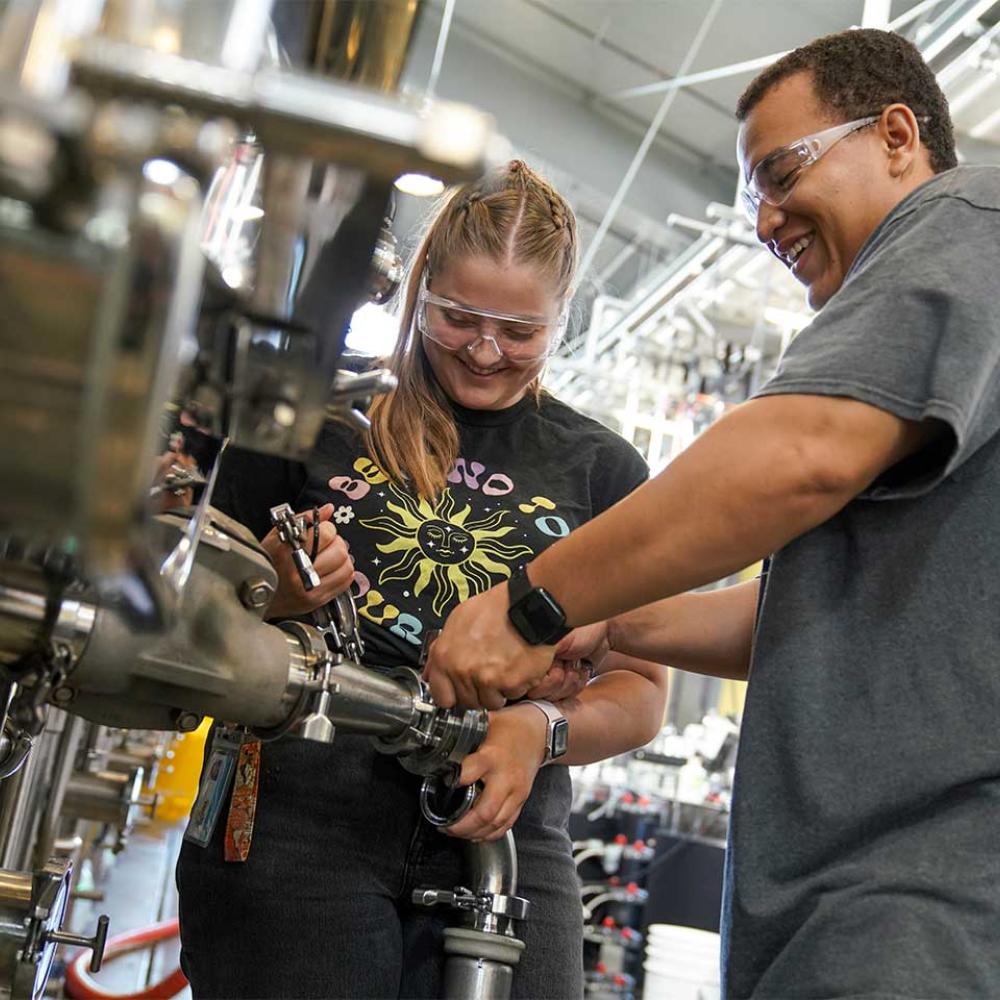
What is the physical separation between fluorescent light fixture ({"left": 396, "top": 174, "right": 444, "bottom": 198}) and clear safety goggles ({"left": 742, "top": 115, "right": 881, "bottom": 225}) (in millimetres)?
859

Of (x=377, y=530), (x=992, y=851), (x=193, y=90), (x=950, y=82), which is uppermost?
(x=950, y=82)

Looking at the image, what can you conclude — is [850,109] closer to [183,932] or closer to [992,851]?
[992,851]

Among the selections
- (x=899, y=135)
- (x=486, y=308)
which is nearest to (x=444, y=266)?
(x=486, y=308)

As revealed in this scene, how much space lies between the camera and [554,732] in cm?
135

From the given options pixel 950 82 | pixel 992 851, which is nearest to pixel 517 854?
pixel 992 851

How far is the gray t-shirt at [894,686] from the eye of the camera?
0.96 meters

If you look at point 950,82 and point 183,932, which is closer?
point 183,932

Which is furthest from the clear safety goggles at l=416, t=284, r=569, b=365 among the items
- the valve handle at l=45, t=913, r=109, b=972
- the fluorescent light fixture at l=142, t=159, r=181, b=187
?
the fluorescent light fixture at l=142, t=159, r=181, b=187

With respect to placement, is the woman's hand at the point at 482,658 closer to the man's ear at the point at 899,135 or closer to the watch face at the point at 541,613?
the watch face at the point at 541,613

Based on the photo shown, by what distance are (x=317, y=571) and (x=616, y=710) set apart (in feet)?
1.41

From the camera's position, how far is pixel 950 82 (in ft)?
16.9

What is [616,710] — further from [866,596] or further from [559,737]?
[866,596]

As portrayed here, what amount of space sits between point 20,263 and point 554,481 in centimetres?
115

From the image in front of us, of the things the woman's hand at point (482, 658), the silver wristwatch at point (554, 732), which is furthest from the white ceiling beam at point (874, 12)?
the woman's hand at point (482, 658)
